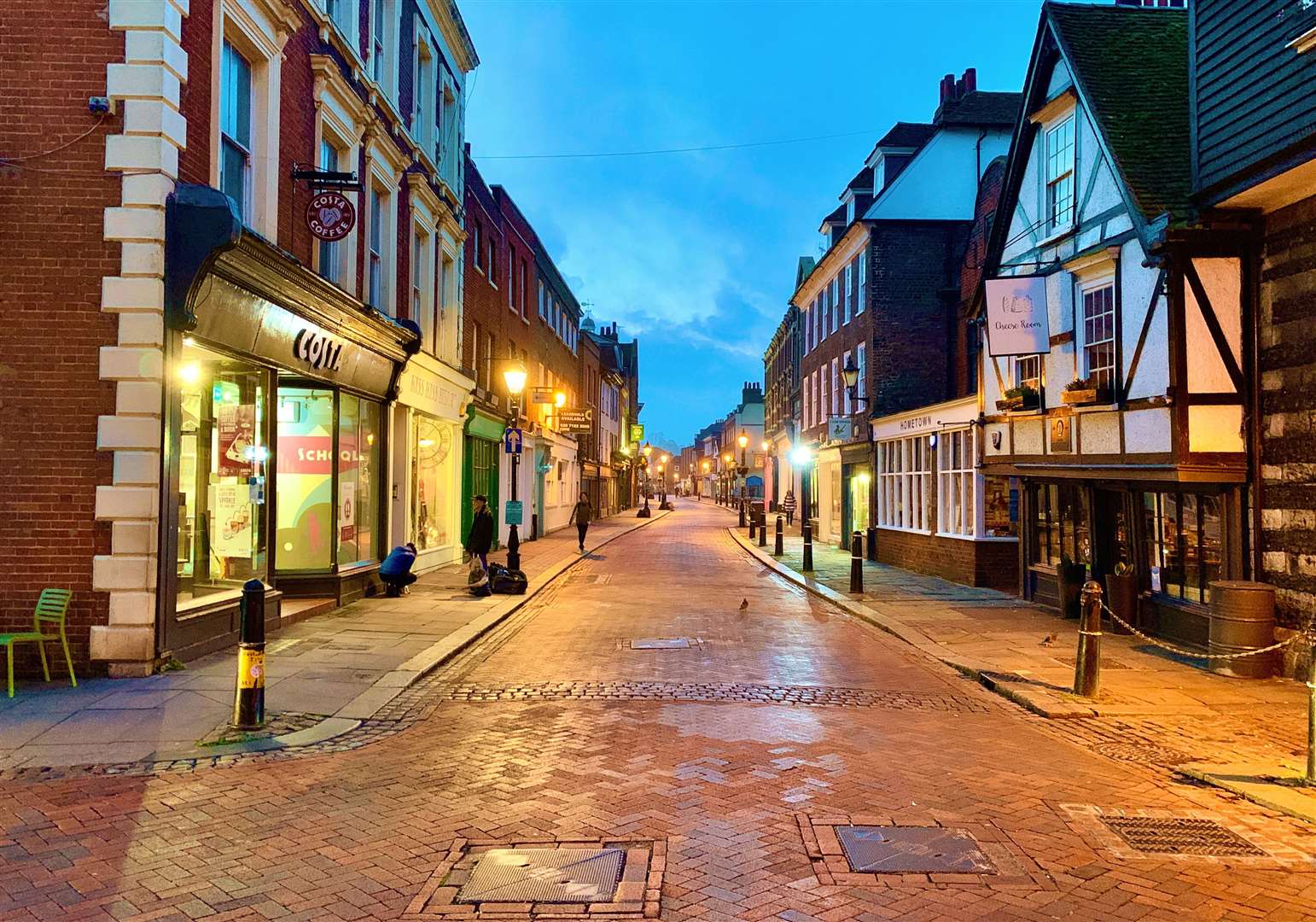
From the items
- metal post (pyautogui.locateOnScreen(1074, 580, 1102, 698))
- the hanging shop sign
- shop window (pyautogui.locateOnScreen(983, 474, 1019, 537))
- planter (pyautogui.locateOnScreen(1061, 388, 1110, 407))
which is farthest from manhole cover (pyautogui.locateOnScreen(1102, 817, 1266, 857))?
shop window (pyautogui.locateOnScreen(983, 474, 1019, 537))

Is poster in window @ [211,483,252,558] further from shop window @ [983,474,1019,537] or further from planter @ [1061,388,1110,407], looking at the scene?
shop window @ [983,474,1019,537]

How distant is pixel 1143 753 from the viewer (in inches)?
284

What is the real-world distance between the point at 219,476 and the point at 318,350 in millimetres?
2743

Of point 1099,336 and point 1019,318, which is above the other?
point 1019,318

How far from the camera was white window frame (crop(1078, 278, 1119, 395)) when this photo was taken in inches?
517

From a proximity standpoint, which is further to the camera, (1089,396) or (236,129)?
(1089,396)

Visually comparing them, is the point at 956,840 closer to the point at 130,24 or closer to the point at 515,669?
the point at 515,669

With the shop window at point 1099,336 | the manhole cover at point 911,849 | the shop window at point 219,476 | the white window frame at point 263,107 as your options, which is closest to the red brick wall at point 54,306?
the shop window at point 219,476

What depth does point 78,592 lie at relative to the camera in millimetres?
8867

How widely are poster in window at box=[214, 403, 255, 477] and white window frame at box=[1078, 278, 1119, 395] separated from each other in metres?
11.6

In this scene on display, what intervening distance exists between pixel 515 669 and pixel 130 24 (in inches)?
300

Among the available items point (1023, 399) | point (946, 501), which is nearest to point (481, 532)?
point (1023, 399)

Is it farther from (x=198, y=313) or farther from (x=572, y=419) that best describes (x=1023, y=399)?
(x=572, y=419)

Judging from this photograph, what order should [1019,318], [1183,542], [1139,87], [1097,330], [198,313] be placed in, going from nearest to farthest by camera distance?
[198,313] → [1183,542] → [1139,87] → [1097,330] → [1019,318]
